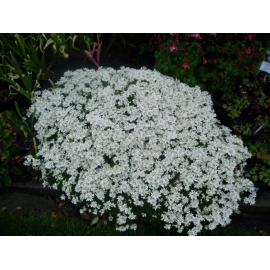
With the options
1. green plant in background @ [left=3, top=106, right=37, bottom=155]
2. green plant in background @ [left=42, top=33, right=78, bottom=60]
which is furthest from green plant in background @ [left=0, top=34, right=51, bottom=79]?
green plant in background @ [left=3, top=106, right=37, bottom=155]

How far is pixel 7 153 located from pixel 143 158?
161 cm

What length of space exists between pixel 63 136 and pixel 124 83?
0.94 metres

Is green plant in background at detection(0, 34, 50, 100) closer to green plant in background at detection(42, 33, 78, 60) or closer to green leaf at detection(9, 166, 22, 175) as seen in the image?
green plant in background at detection(42, 33, 78, 60)

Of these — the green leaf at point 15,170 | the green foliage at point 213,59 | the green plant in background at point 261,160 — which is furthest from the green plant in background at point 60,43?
the green plant in background at point 261,160

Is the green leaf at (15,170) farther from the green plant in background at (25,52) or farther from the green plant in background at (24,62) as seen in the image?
the green plant in background at (25,52)

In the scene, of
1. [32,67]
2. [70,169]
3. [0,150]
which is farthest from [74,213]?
[32,67]

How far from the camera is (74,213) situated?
10.5ft

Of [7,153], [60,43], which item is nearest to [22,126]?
[7,153]

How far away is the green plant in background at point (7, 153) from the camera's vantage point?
296 cm

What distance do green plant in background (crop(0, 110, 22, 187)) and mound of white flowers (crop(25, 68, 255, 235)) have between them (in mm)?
401

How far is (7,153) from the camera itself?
2.93 metres

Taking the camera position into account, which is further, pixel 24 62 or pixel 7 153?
pixel 24 62

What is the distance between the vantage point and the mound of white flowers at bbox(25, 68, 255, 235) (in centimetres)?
250

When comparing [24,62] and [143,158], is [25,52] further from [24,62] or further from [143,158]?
[143,158]
